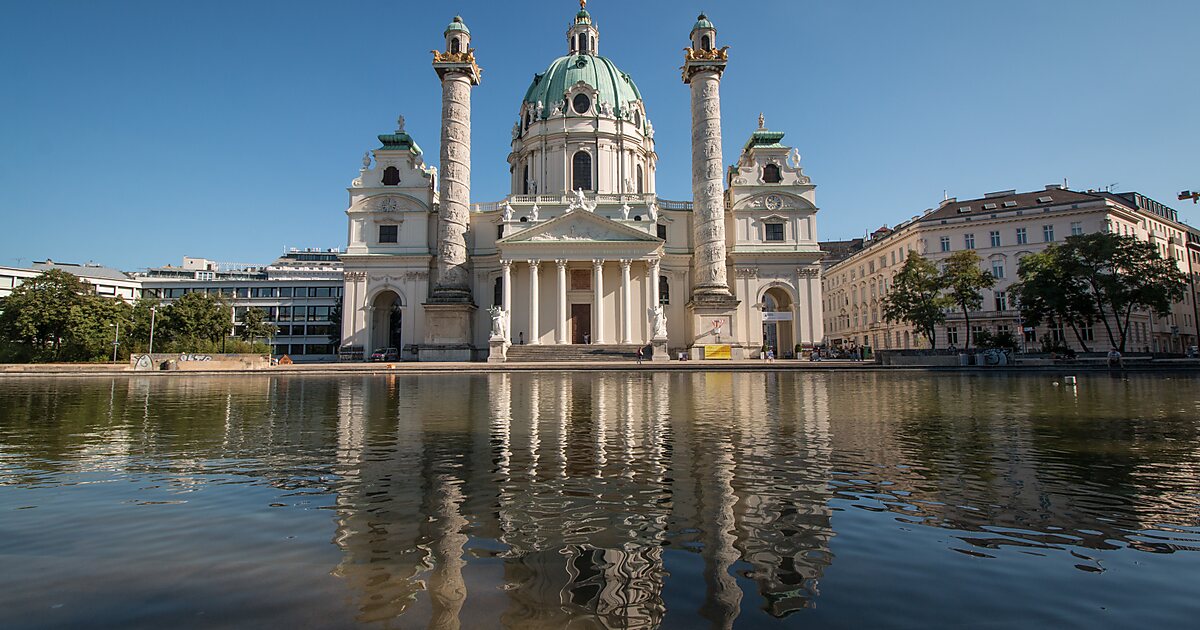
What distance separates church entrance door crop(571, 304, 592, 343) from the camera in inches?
2052

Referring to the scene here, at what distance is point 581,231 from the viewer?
49.8 metres

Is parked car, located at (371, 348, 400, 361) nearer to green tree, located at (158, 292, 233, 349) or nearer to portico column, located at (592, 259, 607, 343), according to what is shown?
green tree, located at (158, 292, 233, 349)

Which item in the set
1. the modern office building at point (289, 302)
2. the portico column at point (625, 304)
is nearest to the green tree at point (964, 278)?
the portico column at point (625, 304)

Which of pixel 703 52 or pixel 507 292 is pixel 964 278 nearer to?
pixel 703 52

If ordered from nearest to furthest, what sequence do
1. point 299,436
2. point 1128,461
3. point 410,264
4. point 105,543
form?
1. point 105,543
2. point 1128,461
3. point 299,436
4. point 410,264

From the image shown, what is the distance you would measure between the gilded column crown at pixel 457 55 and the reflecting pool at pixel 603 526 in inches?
1807

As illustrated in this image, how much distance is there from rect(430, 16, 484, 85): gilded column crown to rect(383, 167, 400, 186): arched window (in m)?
9.18

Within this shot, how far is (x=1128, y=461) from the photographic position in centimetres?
747

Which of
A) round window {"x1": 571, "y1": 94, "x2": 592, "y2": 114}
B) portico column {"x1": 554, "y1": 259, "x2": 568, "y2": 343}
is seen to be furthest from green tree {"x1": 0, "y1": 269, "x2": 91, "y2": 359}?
round window {"x1": 571, "y1": 94, "x2": 592, "y2": 114}

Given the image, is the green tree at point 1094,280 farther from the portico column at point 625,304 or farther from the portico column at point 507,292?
the portico column at point 507,292

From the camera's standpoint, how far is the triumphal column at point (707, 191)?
48.0 m

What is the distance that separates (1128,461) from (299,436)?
1124cm

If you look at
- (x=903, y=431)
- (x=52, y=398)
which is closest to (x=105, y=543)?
(x=903, y=431)

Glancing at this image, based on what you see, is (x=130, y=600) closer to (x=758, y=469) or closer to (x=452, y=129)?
(x=758, y=469)
